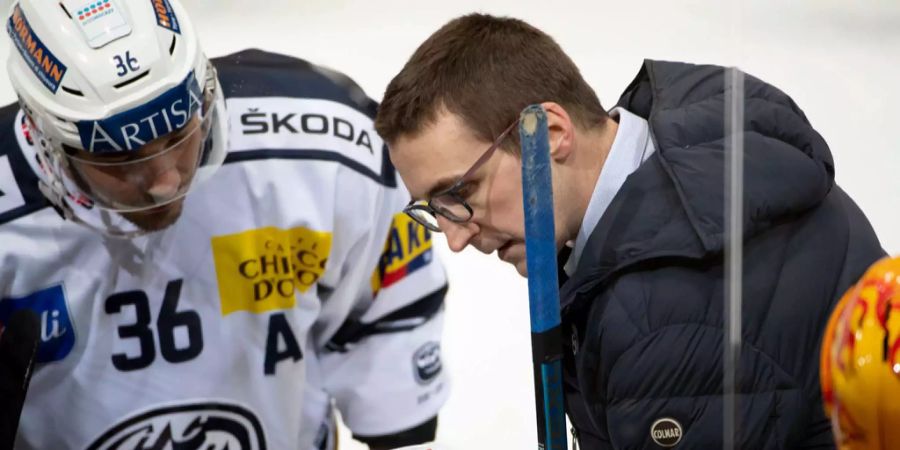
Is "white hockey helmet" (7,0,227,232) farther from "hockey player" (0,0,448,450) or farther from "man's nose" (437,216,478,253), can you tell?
"man's nose" (437,216,478,253)

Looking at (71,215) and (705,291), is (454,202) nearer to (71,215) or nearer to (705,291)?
(705,291)

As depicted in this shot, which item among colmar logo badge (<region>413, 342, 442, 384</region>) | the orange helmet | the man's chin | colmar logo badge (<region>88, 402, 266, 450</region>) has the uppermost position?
the orange helmet

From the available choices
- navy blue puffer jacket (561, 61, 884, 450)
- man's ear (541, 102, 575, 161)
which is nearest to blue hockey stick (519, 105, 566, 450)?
navy blue puffer jacket (561, 61, 884, 450)

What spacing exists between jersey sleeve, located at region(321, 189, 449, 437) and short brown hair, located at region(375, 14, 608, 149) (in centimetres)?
65

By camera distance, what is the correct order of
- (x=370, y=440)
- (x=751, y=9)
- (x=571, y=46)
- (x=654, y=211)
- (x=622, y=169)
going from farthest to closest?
(x=751, y=9)
(x=571, y=46)
(x=370, y=440)
(x=622, y=169)
(x=654, y=211)

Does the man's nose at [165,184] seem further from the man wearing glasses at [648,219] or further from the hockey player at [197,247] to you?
the man wearing glasses at [648,219]

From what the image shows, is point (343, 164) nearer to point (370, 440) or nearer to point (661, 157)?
point (370, 440)

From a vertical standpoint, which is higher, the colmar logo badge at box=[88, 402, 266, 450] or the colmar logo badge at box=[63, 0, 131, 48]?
the colmar logo badge at box=[63, 0, 131, 48]

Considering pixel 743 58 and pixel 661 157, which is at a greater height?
pixel 661 157

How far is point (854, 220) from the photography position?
134 cm

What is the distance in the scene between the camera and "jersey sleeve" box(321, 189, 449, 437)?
2.07 metres

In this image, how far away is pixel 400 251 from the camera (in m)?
2.06

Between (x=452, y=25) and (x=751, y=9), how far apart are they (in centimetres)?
172

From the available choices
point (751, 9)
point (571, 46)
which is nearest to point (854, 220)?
point (571, 46)
